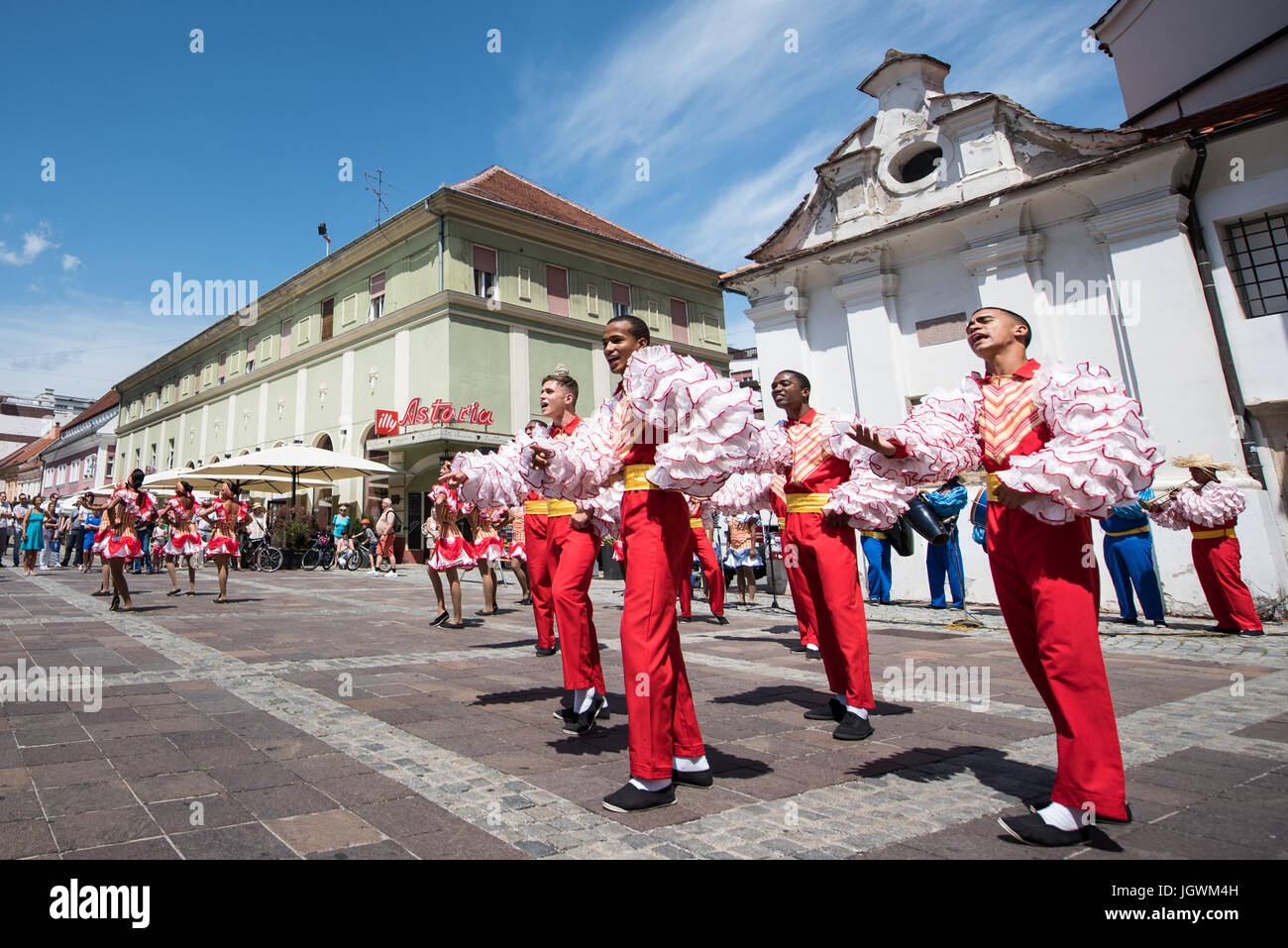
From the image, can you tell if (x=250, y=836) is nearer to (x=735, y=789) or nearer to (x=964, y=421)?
(x=735, y=789)

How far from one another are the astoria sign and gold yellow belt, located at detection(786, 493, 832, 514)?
20.6 metres

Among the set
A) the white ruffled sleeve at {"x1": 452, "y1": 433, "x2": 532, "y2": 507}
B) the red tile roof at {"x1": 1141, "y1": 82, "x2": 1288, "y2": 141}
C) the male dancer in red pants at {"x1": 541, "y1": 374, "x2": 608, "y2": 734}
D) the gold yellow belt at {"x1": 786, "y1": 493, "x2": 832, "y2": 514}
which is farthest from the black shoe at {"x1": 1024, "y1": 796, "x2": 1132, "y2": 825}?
the red tile roof at {"x1": 1141, "y1": 82, "x2": 1288, "y2": 141}

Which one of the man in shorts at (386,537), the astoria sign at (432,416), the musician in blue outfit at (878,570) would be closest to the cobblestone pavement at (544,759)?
the musician in blue outfit at (878,570)

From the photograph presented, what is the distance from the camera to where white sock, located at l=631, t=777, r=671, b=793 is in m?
2.92

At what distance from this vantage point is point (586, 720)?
4219mm

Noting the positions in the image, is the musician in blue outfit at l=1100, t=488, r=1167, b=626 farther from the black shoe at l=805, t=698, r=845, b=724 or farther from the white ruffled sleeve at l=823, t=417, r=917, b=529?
the black shoe at l=805, t=698, r=845, b=724

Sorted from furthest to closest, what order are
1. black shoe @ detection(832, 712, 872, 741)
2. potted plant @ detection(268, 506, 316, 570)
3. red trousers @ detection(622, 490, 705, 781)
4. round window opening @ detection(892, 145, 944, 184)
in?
potted plant @ detection(268, 506, 316, 570) < round window opening @ detection(892, 145, 944, 184) < black shoe @ detection(832, 712, 872, 741) < red trousers @ detection(622, 490, 705, 781)

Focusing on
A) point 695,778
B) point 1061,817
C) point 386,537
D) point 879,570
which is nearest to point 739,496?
point 695,778

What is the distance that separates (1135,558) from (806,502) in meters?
7.15

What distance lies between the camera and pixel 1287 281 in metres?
10.7

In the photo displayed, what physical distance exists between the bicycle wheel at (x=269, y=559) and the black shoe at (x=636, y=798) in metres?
20.8

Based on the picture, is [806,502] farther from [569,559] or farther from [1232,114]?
[1232,114]
